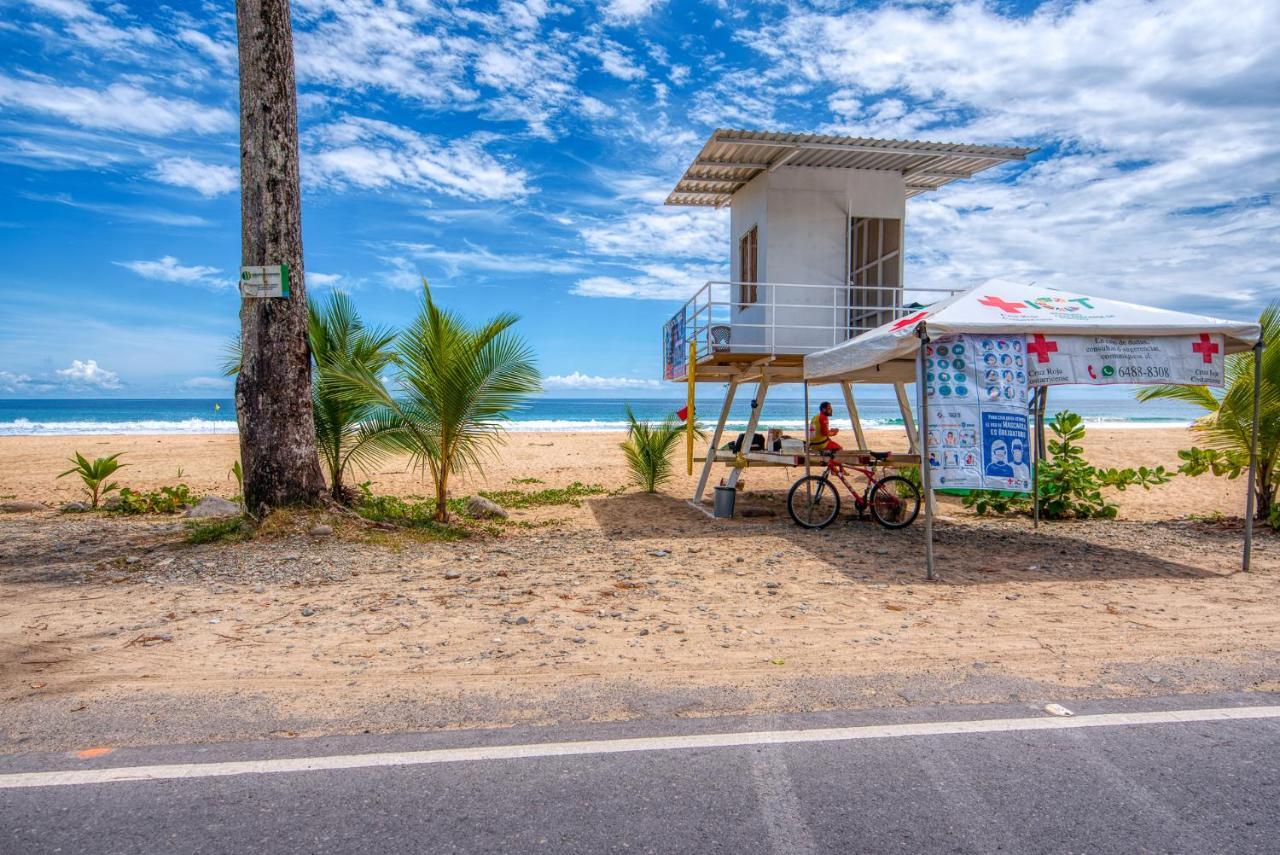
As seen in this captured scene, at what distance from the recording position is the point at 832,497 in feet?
33.7

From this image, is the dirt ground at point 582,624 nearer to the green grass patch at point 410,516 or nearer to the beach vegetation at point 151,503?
the green grass patch at point 410,516

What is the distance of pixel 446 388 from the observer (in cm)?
912

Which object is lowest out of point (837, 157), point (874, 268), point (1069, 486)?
point (1069, 486)

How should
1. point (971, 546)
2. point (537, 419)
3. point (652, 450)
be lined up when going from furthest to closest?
1. point (537, 419)
2. point (652, 450)
3. point (971, 546)

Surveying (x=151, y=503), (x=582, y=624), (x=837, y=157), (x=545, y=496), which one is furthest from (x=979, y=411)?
(x=151, y=503)

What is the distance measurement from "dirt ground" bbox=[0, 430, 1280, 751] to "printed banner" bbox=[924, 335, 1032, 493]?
0.97 metres

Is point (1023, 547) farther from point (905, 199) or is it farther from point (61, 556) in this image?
point (61, 556)

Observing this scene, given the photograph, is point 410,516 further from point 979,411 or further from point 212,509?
point 979,411

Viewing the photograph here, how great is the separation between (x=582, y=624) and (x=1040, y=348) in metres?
4.83

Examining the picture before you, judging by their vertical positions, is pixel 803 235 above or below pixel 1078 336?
above

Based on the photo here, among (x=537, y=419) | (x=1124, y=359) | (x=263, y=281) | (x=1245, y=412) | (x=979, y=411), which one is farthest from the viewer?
(x=537, y=419)

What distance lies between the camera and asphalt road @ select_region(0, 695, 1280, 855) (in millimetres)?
2709

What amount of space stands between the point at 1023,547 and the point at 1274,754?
537 cm

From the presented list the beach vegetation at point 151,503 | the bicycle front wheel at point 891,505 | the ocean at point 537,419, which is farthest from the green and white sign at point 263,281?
the ocean at point 537,419
